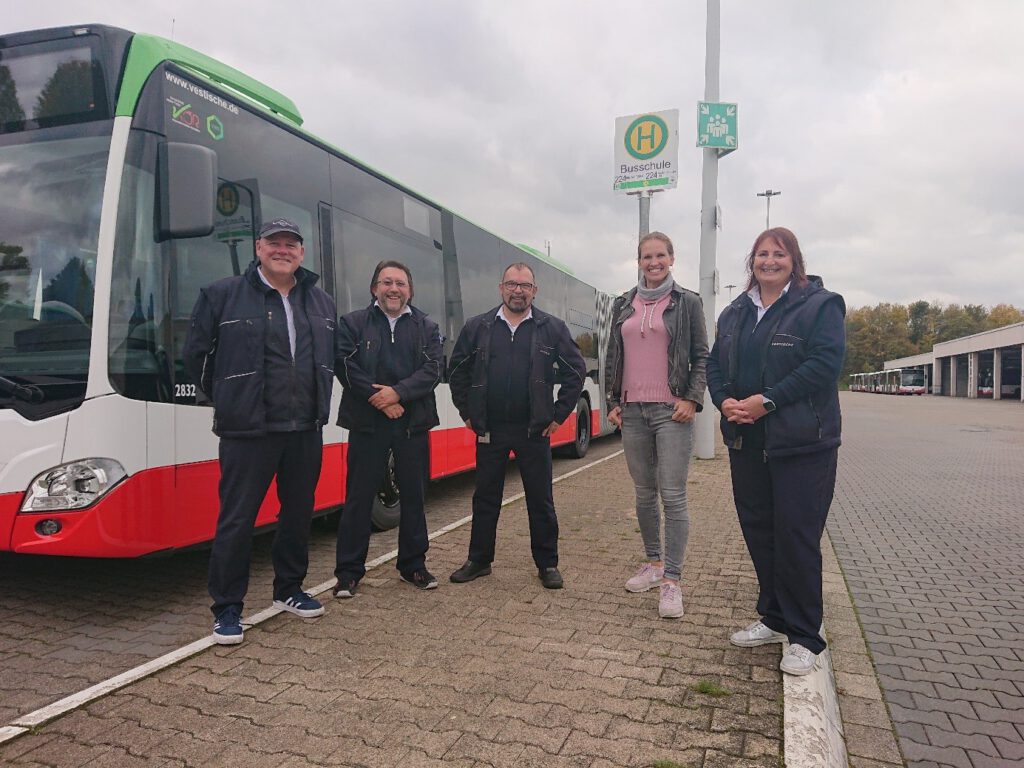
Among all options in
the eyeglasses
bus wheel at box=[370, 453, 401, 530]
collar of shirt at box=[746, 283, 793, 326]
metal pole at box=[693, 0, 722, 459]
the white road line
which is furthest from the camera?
metal pole at box=[693, 0, 722, 459]

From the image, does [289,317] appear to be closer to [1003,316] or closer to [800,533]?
[800,533]

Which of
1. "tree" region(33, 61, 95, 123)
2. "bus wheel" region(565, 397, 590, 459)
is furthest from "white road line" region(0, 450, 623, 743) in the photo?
"bus wheel" region(565, 397, 590, 459)

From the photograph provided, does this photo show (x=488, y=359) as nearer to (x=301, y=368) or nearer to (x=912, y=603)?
(x=301, y=368)

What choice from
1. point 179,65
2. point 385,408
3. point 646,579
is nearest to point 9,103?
point 179,65

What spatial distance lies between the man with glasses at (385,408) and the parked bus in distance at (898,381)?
7368cm

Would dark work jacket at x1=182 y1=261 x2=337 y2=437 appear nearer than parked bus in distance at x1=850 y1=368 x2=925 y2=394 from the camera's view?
Yes

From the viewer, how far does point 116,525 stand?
148 inches

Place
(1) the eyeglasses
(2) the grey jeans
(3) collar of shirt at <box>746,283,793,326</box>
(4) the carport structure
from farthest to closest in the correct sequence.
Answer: (4) the carport structure
(1) the eyeglasses
(2) the grey jeans
(3) collar of shirt at <box>746,283,793,326</box>

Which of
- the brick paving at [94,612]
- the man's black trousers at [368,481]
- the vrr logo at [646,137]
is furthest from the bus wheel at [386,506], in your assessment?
the vrr logo at [646,137]

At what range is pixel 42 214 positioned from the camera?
3.97 metres

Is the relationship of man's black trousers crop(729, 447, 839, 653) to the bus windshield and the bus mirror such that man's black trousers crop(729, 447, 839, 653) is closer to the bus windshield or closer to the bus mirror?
the bus mirror

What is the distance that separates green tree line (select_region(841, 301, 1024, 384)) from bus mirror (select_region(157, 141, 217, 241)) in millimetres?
115395

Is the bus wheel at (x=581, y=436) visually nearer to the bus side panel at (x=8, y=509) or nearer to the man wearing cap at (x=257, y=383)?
the man wearing cap at (x=257, y=383)

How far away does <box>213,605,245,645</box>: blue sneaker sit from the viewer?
11.8 ft
